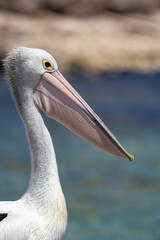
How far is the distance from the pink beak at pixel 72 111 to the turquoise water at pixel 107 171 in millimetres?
2500

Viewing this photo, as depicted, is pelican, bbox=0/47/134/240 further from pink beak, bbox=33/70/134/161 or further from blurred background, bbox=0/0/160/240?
blurred background, bbox=0/0/160/240

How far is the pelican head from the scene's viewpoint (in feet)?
9.30

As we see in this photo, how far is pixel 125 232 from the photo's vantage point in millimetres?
5496

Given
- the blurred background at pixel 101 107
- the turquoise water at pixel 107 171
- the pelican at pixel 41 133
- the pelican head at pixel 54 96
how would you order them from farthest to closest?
1. the blurred background at pixel 101 107
2. the turquoise water at pixel 107 171
3. the pelican head at pixel 54 96
4. the pelican at pixel 41 133

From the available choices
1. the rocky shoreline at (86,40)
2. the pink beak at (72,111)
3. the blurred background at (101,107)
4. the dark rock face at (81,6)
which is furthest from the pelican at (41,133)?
the dark rock face at (81,6)

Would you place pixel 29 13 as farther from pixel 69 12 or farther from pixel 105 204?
pixel 105 204

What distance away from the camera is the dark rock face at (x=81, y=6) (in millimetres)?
13039

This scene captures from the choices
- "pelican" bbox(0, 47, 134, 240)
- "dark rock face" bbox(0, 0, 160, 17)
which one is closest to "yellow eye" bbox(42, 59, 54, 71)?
"pelican" bbox(0, 47, 134, 240)

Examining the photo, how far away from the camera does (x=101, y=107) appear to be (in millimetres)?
10000

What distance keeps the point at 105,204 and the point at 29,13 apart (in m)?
8.03

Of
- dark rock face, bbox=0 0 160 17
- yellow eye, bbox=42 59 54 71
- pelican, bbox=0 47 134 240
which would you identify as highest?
dark rock face, bbox=0 0 160 17

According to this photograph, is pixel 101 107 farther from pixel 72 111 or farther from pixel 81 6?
pixel 72 111

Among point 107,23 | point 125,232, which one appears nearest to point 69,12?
point 107,23

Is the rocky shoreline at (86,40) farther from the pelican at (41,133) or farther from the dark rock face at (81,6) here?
the pelican at (41,133)
